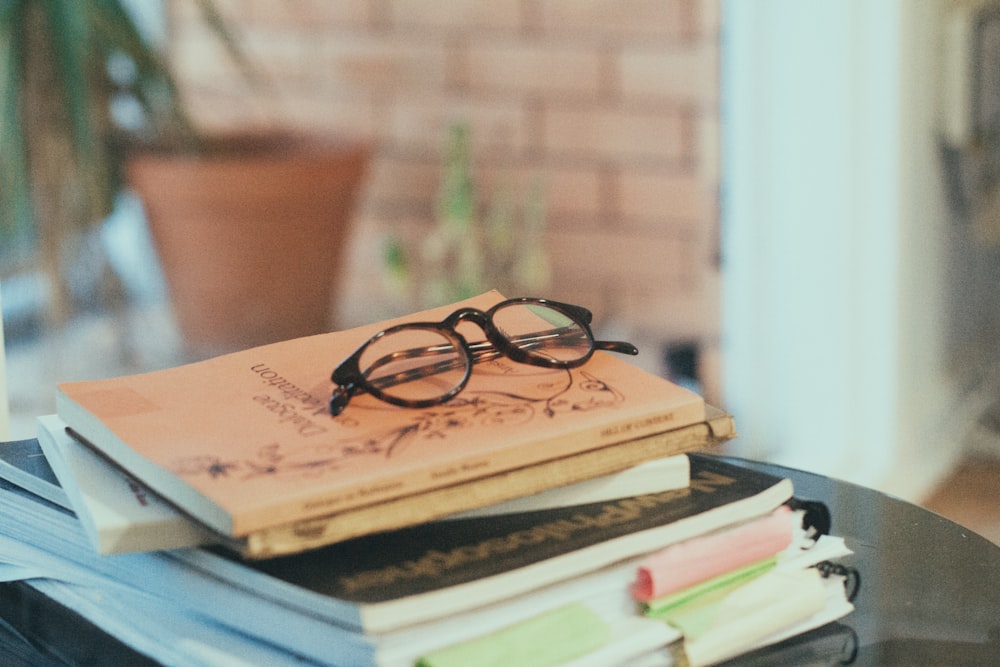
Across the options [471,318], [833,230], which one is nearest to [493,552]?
[471,318]

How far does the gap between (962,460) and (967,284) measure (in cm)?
28

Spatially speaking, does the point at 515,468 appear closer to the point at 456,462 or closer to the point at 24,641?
the point at 456,462

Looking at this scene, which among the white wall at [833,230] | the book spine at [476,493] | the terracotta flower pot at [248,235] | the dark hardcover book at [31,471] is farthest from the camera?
→ the terracotta flower pot at [248,235]

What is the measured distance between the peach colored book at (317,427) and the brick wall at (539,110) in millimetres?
1261

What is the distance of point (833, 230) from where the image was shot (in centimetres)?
163

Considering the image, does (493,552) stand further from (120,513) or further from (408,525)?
(120,513)

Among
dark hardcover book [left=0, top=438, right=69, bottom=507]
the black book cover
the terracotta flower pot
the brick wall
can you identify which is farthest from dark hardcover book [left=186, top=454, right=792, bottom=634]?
the terracotta flower pot

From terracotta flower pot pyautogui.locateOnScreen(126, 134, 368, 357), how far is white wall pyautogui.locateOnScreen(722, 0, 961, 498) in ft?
2.09

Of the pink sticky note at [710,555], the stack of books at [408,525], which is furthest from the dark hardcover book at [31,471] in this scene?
the pink sticky note at [710,555]

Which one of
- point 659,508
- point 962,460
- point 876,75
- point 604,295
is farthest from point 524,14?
point 659,508

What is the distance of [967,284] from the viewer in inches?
71.2

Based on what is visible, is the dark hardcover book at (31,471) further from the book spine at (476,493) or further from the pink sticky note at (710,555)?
Answer: the pink sticky note at (710,555)

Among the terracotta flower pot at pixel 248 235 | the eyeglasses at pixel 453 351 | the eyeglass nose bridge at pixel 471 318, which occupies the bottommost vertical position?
the terracotta flower pot at pixel 248 235

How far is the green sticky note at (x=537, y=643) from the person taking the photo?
0.43 metres
